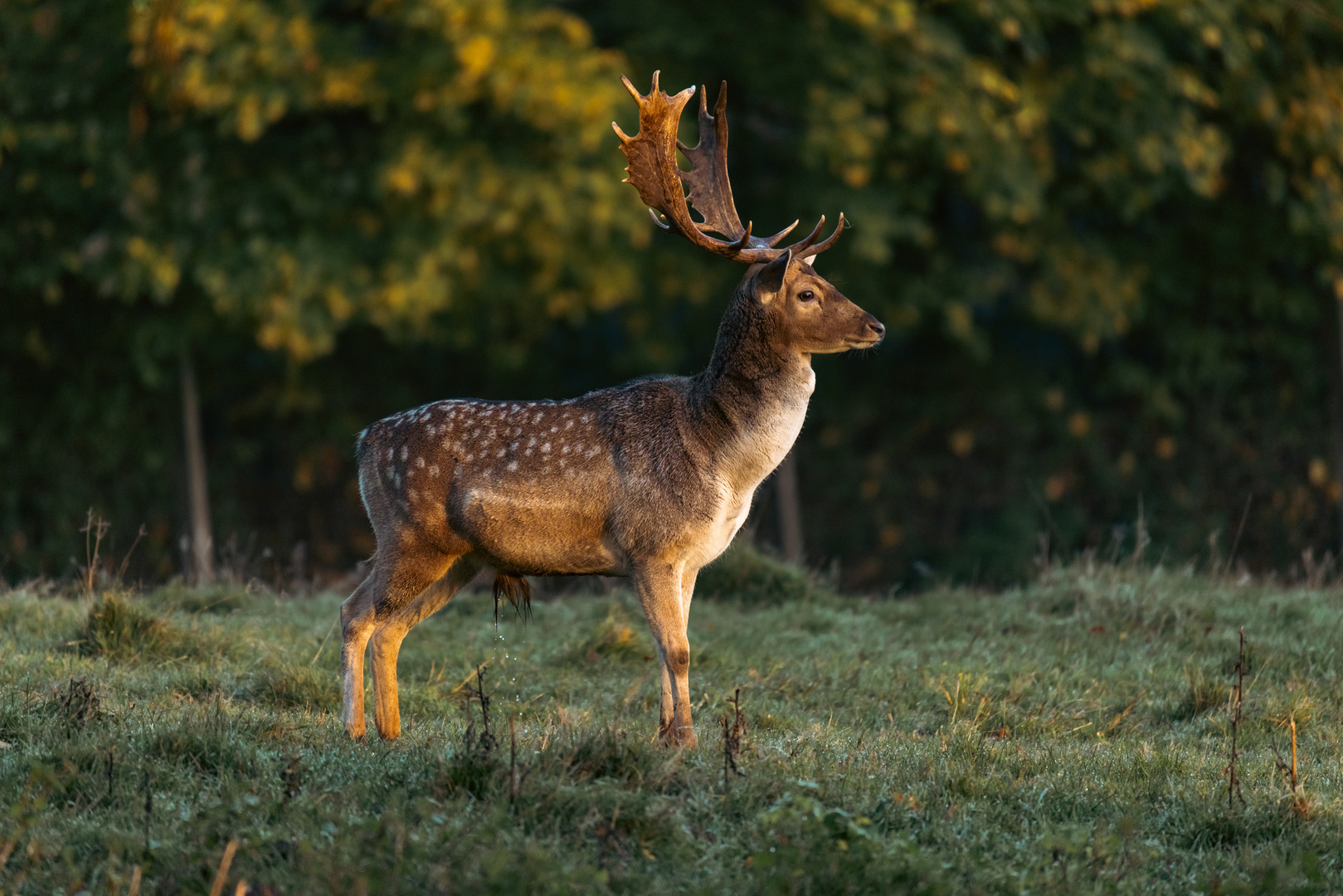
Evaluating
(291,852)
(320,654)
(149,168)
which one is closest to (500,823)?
(291,852)

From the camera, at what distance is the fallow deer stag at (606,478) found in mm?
6566

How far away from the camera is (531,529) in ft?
21.5

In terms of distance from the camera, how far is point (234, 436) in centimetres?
1413

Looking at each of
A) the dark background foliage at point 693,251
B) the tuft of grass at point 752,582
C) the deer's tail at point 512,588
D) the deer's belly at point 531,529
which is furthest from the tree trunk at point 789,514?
the deer's belly at point 531,529

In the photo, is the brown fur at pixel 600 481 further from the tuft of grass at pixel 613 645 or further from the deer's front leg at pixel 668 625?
the tuft of grass at pixel 613 645

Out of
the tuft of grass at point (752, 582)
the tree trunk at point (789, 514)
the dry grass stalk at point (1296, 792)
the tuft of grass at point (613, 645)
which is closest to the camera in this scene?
the dry grass stalk at point (1296, 792)

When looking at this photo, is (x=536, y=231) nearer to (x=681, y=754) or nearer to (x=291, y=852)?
(x=681, y=754)

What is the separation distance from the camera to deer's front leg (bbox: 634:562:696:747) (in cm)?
653

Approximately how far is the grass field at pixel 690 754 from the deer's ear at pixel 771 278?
6.24 ft

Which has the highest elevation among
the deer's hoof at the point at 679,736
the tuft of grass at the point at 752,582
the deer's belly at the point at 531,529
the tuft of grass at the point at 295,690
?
the deer's belly at the point at 531,529

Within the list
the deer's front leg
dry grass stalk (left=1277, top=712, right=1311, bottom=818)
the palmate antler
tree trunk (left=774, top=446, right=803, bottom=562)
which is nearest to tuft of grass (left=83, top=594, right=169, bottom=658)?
the deer's front leg

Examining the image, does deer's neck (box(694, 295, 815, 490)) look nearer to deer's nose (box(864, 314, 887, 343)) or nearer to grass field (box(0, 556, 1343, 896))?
deer's nose (box(864, 314, 887, 343))

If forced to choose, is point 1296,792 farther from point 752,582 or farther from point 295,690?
point 752,582

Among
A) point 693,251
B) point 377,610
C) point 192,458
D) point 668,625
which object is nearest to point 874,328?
point 668,625
